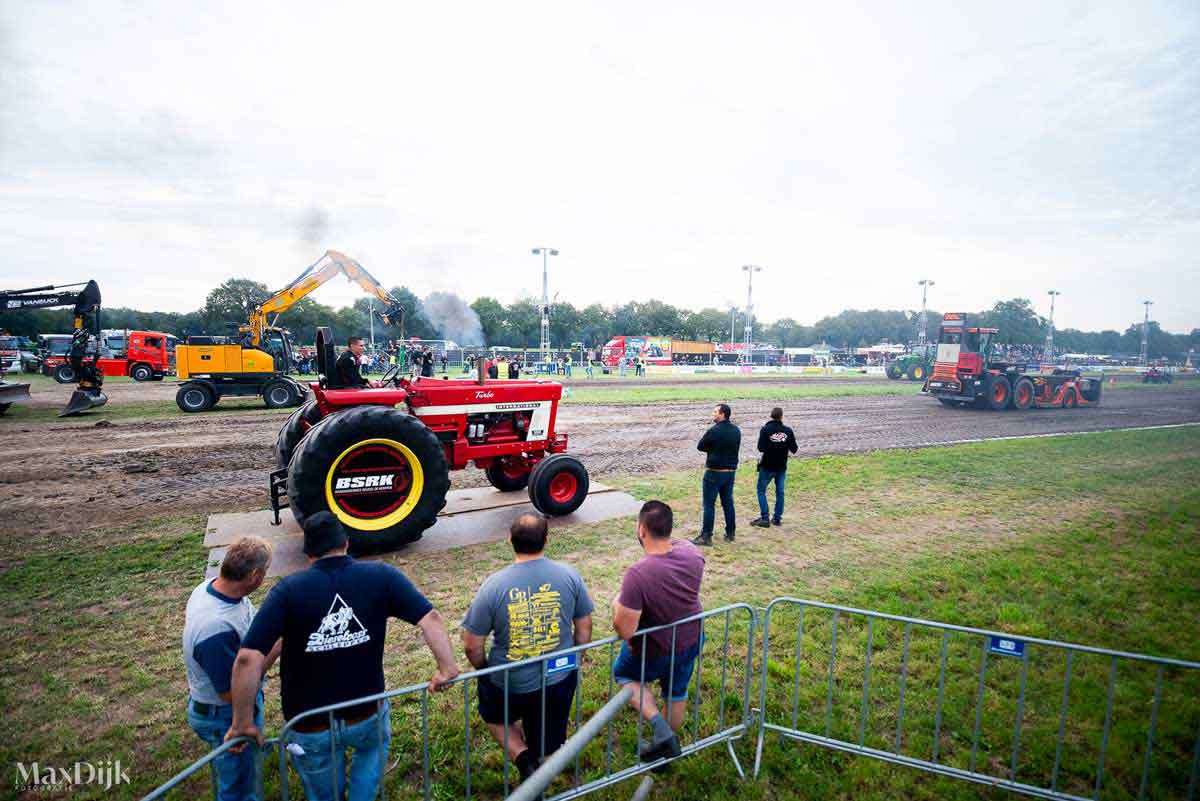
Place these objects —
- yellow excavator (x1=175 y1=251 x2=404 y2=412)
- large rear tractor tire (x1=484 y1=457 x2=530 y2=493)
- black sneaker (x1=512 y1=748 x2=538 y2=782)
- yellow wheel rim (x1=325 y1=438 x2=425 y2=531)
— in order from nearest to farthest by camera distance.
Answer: black sneaker (x1=512 y1=748 x2=538 y2=782) → yellow wheel rim (x1=325 y1=438 x2=425 y2=531) → large rear tractor tire (x1=484 y1=457 x2=530 y2=493) → yellow excavator (x1=175 y1=251 x2=404 y2=412)

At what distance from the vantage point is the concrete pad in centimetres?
670

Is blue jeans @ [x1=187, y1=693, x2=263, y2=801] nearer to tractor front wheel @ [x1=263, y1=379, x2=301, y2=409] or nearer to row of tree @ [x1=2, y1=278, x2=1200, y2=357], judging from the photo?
tractor front wheel @ [x1=263, y1=379, x2=301, y2=409]

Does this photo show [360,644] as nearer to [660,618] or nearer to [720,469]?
[660,618]

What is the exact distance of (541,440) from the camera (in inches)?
310

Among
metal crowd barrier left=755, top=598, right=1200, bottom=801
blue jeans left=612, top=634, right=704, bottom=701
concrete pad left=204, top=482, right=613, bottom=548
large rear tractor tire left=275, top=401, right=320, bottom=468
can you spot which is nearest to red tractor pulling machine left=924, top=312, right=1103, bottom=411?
concrete pad left=204, top=482, right=613, bottom=548

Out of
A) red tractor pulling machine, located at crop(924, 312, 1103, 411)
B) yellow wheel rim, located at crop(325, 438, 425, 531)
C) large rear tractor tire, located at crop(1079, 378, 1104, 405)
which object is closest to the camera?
yellow wheel rim, located at crop(325, 438, 425, 531)

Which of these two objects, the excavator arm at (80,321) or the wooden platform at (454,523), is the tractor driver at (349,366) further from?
the excavator arm at (80,321)

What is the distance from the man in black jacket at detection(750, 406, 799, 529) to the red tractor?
2285 mm

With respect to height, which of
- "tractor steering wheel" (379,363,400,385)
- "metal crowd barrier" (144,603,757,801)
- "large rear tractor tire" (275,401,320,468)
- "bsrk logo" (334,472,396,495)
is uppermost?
"tractor steering wheel" (379,363,400,385)

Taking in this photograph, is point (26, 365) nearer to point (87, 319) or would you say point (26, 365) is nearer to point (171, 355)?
point (171, 355)

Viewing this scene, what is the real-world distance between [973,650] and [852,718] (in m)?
1.49

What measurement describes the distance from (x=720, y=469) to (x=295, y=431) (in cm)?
528

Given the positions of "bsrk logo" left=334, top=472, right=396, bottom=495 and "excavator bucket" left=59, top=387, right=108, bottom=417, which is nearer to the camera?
"bsrk logo" left=334, top=472, right=396, bottom=495

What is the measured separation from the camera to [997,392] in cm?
2108
